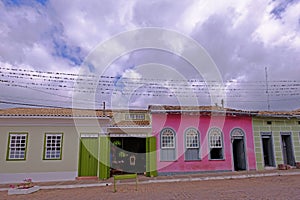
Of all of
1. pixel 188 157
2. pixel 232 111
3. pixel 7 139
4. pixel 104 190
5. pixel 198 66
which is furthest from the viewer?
pixel 232 111

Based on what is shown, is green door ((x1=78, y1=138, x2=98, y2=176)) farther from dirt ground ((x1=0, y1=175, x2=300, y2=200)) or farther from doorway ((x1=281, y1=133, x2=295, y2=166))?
doorway ((x1=281, y1=133, x2=295, y2=166))

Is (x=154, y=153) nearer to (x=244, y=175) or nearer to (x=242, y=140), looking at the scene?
(x=244, y=175)

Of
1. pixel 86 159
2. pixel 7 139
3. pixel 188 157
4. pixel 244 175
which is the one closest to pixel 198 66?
pixel 188 157

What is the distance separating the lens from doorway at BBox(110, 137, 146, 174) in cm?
1667

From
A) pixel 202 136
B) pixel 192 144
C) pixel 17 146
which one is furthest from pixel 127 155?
pixel 17 146

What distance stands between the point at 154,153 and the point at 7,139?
8078 mm

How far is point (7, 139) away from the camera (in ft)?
43.0

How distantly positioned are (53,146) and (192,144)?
814cm

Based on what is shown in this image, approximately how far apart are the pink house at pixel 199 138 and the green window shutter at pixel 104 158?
9.76ft

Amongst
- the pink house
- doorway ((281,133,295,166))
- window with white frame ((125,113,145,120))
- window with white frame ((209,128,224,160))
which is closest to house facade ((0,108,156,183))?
the pink house

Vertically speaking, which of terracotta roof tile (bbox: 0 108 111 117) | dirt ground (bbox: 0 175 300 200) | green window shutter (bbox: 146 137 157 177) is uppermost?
terracotta roof tile (bbox: 0 108 111 117)

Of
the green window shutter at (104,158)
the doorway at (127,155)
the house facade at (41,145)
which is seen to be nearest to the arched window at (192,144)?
the doorway at (127,155)

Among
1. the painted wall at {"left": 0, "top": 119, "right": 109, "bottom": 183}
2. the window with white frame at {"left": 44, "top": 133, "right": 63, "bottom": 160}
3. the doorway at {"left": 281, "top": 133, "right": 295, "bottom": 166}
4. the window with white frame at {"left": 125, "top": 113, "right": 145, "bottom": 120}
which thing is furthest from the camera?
the window with white frame at {"left": 125, "top": 113, "right": 145, "bottom": 120}

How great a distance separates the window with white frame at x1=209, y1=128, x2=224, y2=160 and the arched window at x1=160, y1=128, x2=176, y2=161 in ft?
8.12
